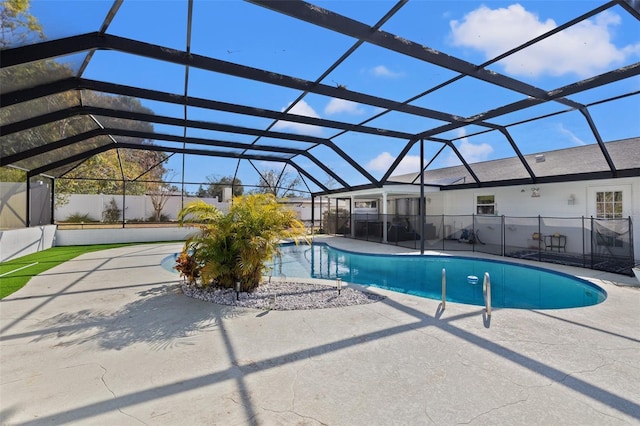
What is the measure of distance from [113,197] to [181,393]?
2172 cm

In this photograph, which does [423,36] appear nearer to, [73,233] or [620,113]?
[620,113]

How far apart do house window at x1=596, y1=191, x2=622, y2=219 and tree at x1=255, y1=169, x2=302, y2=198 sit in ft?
37.1

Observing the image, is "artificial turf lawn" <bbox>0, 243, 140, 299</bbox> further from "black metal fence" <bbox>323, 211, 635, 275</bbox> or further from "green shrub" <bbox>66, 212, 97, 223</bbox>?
"black metal fence" <bbox>323, 211, 635, 275</bbox>

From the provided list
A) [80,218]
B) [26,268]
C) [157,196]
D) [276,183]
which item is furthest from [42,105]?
[157,196]

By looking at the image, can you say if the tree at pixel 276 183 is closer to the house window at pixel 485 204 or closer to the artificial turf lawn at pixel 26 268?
the artificial turf lawn at pixel 26 268

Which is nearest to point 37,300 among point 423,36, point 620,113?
point 423,36

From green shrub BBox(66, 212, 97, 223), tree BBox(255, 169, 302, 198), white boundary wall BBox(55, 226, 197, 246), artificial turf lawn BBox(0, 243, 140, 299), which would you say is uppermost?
tree BBox(255, 169, 302, 198)

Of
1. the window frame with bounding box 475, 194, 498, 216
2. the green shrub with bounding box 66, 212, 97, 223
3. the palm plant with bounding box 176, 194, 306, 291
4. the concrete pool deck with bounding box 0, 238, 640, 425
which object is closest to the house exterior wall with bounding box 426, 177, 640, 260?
the window frame with bounding box 475, 194, 498, 216

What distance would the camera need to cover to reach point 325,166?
555 inches

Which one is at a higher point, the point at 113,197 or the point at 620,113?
the point at 620,113

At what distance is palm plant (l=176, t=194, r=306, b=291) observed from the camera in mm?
5438

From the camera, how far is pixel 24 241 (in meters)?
10.2

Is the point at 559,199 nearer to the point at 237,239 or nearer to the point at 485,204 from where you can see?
the point at 485,204

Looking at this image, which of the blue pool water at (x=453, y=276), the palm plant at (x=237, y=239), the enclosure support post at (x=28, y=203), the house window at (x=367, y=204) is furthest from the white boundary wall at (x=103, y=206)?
the palm plant at (x=237, y=239)
